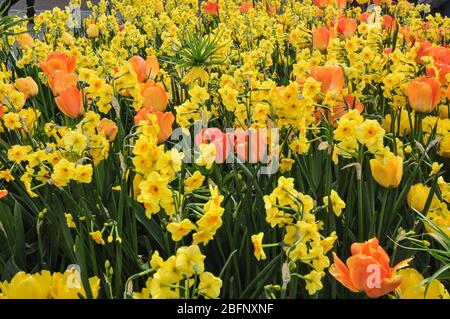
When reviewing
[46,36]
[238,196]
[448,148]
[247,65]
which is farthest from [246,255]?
[46,36]

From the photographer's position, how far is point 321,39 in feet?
8.29

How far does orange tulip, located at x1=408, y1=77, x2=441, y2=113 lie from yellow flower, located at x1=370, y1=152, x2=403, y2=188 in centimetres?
43

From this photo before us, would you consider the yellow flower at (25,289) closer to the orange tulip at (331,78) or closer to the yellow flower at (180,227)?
the yellow flower at (180,227)

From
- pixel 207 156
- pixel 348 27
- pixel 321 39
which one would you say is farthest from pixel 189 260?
pixel 348 27

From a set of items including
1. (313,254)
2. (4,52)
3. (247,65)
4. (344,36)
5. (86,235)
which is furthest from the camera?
(4,52)

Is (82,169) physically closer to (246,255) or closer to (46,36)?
(246,255)

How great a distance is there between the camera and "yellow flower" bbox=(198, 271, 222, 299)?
2.77ft

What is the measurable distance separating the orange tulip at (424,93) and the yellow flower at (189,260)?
102cm

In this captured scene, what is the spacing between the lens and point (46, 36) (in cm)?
389

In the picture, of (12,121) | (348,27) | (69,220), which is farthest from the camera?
(348,27)

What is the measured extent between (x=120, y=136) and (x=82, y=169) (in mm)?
569

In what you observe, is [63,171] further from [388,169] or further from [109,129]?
[388,169]

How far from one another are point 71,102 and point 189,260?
86 cm

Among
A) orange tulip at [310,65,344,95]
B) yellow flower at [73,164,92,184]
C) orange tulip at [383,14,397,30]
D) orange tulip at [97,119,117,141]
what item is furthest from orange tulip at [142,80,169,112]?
orange tulip at [383,14,397,30]
